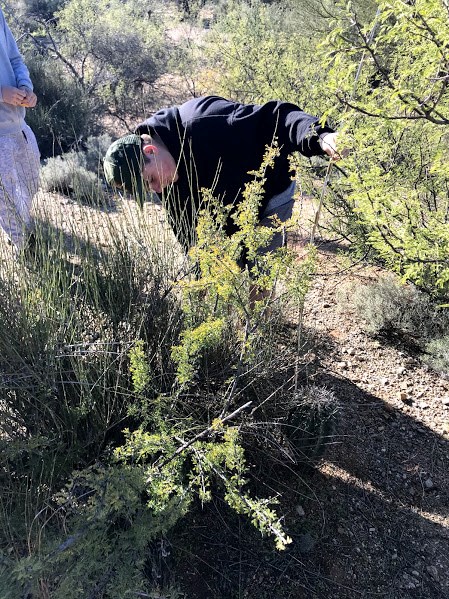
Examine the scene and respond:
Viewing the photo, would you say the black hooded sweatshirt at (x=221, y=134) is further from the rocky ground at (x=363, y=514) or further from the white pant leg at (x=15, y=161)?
the white pant leg at (x=15, y=161)

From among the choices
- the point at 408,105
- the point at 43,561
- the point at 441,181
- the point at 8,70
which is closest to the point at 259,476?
the point at 43,561

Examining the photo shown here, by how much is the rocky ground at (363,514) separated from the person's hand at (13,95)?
946 mm

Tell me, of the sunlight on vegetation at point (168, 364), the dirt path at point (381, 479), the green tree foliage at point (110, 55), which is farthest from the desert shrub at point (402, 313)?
the green tree foliage at point (110, 55)

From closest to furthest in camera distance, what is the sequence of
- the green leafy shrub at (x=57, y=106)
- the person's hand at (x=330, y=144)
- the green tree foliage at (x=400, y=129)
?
the green tree foliage at (x=400, y=129) → the person's hand at (x=330, y=144) → the green leafy shrub at (x=57, y=106)

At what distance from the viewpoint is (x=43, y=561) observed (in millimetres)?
1148

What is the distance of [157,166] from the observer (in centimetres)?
205

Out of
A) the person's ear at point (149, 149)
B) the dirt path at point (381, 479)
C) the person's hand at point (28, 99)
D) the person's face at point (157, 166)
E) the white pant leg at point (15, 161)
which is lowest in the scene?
the dirt path at point (381, 479)

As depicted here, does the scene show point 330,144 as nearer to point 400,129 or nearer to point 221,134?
point 400,129

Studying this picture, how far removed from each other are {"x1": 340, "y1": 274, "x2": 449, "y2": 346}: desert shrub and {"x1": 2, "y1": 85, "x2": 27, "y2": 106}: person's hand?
249 cm

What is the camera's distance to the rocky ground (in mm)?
1719

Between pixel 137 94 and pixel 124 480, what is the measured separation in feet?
28.9

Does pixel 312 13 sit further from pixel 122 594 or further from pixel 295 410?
pixel 122 594

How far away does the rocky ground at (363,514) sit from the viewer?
172 centimetres

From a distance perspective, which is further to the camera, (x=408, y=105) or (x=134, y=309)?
(x=134, y=309)
